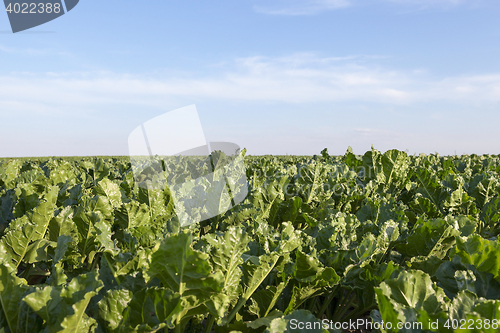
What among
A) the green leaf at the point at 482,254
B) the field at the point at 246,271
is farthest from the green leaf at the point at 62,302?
the green leaf at the point at 482,254

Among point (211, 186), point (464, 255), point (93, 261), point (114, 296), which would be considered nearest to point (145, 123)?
point (211, 186)

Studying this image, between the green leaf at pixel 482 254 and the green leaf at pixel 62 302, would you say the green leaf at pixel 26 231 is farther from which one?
the green leaf at pixel 482 254

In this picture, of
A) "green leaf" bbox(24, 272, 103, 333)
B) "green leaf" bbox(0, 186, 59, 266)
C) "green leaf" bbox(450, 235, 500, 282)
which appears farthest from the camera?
"green leaf" bbox(0, 186, 59, 266)

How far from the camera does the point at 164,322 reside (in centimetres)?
121

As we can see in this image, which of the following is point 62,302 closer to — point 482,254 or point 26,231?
point 26,231

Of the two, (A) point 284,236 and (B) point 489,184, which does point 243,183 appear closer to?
(A) point 284,236

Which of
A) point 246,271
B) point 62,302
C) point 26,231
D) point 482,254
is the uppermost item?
point 26,231

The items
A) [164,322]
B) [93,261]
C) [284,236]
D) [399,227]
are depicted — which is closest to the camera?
[164,322]

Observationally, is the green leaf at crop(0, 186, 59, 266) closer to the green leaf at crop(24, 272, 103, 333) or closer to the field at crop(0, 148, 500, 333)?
the field at crop(0, 148, 500, 333)

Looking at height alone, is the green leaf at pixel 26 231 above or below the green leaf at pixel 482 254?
above

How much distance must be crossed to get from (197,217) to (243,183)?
1.10 meters

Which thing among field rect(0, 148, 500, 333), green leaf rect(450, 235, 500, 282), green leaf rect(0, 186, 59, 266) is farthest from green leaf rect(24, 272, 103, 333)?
green leaf rect(450, 235, 500, 282)

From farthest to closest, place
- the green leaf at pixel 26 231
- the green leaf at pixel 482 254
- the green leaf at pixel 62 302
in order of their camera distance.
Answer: the green leaf at pixel 26 231, the green leaf at pixel 482 254, the green leaf at pixel 62 302

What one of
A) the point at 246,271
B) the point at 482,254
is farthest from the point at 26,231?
the point at 482,254
